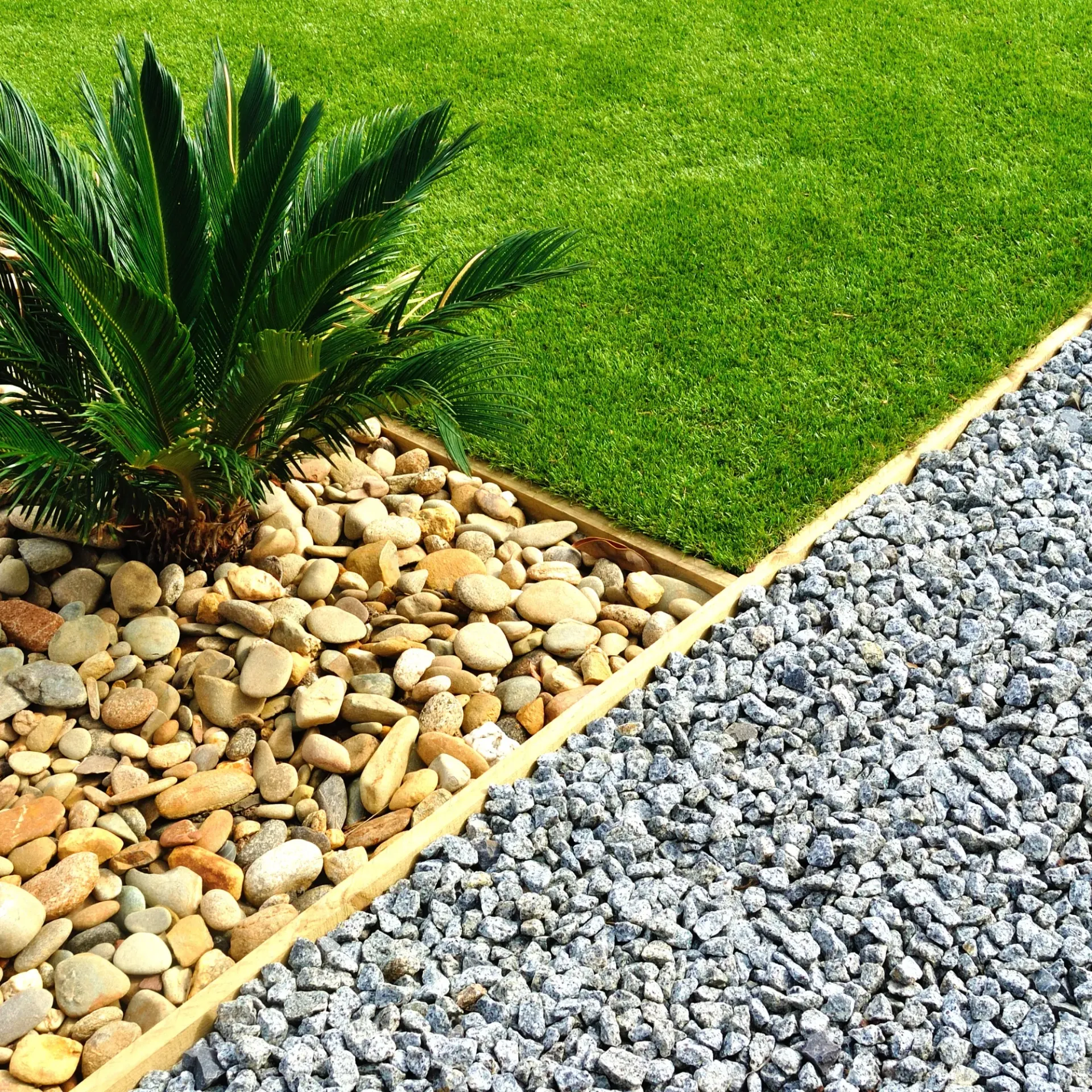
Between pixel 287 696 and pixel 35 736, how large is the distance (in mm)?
585

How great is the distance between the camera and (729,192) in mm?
5312

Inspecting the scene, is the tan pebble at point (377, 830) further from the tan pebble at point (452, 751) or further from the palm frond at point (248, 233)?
the palm frond at point (248, 233)

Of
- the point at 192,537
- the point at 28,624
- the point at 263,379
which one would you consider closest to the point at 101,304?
the point at 263,379

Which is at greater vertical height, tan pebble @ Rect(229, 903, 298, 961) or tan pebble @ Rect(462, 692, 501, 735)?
tan pebble @ Rect(462, 692, 501, 735)

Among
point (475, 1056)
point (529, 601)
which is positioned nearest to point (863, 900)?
point (475, 1056)

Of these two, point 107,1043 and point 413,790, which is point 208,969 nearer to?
point 107,1043

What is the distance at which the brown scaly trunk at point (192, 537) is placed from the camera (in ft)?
10.2

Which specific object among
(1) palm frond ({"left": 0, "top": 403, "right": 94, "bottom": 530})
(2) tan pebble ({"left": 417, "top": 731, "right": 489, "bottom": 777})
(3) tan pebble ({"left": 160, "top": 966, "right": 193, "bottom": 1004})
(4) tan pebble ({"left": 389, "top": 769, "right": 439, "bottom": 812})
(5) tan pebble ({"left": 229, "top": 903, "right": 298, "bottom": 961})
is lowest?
(3) tan pebble ({"left": 160, "top": 966, "right": 193, "bottom": 1004})

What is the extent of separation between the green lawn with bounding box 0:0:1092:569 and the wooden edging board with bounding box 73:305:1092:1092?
0.08 metres

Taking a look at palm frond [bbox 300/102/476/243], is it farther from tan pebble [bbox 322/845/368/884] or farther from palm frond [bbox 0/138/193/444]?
tan pebble [bbox 322/845/368/884]

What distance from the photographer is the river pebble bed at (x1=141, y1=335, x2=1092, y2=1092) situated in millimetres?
2154

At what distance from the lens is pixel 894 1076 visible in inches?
83.9

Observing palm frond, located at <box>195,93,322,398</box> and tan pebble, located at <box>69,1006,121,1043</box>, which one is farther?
palm frond, located at <box>195,93,322,398</box>

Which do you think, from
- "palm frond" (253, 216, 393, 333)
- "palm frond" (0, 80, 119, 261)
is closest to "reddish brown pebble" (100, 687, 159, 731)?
"palm frond" (253, 216, 393, 333)
